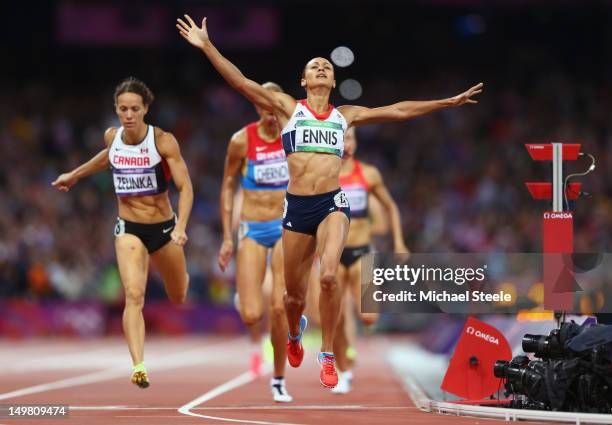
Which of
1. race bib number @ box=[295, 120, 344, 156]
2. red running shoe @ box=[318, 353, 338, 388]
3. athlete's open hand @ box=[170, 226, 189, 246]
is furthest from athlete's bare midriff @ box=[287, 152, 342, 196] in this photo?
red running shoe @ box=[318, 353, 338, 388]

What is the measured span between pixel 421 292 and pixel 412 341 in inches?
639

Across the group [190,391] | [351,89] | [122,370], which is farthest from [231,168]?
[351,89]

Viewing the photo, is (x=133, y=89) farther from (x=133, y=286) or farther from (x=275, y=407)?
(x=275, y=407)

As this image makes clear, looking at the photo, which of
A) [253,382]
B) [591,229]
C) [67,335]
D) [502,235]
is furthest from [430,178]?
[253,382]

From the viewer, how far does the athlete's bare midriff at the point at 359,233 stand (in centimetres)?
1478

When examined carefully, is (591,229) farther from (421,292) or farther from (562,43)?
(421,292)

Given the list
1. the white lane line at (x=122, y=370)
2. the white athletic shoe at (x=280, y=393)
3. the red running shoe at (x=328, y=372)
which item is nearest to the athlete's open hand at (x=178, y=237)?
the red running shoe at (x=328, y=372)

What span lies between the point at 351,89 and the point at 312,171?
78.3 feet

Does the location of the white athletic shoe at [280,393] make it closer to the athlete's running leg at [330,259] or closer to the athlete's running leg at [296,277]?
the athlete's running leg at [296,277]

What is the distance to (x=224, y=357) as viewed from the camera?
2070cm

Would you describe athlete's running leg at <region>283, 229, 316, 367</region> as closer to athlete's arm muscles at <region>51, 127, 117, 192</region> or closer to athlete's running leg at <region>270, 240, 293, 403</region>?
athlete's running leg at <region>270, 240, 293, 403</region>

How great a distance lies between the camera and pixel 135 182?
37.9 ft

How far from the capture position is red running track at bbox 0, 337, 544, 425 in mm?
9773

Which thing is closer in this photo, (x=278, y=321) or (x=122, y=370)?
(x=278, y=321)
